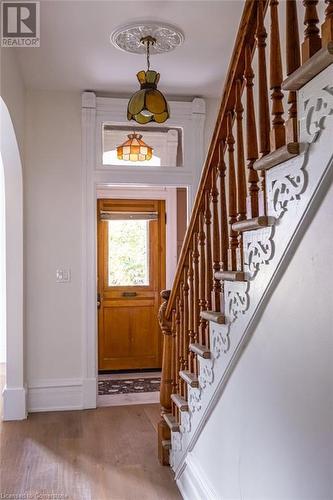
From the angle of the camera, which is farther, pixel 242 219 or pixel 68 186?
pixel 68 186

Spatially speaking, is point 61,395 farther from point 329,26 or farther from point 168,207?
point 329,26

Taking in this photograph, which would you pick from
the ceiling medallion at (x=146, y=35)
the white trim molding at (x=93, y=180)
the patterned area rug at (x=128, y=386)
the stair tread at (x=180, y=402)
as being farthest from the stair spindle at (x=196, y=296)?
the patterned area rug at (x=128, y=386)

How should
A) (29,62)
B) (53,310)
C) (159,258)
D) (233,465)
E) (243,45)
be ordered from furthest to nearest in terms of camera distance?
(159,258), (53,310), (29,62), (233,465), (243,45)

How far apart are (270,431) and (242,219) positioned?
734mm

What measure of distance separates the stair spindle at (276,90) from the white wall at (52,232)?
307 cm

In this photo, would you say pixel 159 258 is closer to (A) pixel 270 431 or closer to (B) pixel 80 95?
(B) pixel 80 95

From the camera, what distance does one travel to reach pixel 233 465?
6.23 feet

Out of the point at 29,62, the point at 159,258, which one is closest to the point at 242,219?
the point at 29,62

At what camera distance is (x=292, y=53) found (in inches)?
54.0

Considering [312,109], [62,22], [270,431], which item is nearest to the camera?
[312,109]

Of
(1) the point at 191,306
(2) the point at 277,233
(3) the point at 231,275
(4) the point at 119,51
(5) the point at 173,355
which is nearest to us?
(2) the point at 277,233

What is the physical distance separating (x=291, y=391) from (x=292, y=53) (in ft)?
3.17

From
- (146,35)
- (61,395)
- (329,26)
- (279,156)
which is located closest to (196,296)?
(279,156)

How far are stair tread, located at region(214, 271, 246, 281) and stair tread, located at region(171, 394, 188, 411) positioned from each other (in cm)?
95
